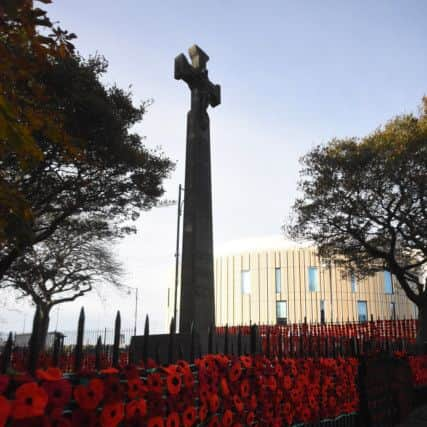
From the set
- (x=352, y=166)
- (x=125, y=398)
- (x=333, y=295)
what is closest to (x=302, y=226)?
(x=352, y=166)

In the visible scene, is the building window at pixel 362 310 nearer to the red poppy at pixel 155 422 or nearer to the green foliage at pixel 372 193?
the green foliage at pixel 372 193

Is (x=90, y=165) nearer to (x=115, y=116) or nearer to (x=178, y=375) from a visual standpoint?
(x=115, y=116)

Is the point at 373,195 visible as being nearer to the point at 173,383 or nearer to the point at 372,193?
the point at 372,193

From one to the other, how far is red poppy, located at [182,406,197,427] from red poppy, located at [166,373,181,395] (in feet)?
0.71

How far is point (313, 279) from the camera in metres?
50.2

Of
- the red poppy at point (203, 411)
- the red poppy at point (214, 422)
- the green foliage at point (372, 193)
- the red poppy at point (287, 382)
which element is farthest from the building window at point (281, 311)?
the red poppy at point (203, 411)

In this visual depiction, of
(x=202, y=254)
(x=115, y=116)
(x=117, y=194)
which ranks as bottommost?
(x=202, y=254)

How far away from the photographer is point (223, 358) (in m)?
4.30

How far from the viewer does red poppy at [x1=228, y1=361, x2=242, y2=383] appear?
4.37 meters

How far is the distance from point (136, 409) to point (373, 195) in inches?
738

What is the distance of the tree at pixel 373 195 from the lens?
1880 cm

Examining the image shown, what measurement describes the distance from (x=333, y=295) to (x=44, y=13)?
4924cm

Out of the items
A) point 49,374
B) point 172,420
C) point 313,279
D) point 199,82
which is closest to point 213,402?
point 172,420

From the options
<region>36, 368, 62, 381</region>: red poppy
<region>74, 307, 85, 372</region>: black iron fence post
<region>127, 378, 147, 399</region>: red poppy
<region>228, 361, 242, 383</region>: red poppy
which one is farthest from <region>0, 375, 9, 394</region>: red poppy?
<region>228, 361, 242, 383</region>: red poppy
